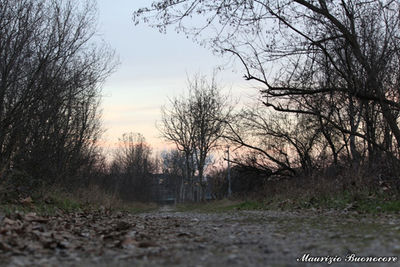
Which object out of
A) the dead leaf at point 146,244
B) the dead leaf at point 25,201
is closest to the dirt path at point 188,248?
the dead leaf at point 146,244

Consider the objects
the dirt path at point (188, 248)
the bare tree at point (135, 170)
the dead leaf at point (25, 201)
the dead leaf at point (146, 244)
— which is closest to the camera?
the dirt path at point (188, 248)

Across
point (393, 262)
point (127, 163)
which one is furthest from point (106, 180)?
point (127, 163)

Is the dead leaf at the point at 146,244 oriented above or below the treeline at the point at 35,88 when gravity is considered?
below

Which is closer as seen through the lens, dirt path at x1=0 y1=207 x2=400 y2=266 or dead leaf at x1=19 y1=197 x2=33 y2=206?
dirt path at x1=0 y1=207 x2=400 y2=266

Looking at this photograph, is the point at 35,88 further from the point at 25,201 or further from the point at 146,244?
the point at 146,244

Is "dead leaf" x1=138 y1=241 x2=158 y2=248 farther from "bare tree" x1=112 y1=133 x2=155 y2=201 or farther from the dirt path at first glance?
"bare tree" x1=112 y1=133 x2=155 y2=201

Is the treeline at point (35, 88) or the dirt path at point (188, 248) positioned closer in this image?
the dirt path at point (188, 248)

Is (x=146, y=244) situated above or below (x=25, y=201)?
below

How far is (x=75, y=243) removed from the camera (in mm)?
4656

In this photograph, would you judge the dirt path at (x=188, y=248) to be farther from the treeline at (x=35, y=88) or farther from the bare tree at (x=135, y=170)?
the bare tree at (x=135, y=170)

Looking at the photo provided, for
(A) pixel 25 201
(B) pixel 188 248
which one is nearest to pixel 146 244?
(B) pixel 188 248

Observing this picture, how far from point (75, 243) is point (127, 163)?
71.1m

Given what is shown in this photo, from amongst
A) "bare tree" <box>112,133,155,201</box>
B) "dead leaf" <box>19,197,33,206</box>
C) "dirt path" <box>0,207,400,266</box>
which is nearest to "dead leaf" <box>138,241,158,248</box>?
"dirt path" <box>0,207,400,266</box>

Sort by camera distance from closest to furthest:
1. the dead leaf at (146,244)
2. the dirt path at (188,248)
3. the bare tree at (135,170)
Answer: the dirt path at (188,248)
the dead leaf at (146,244)
the bare tree at (135,170)
